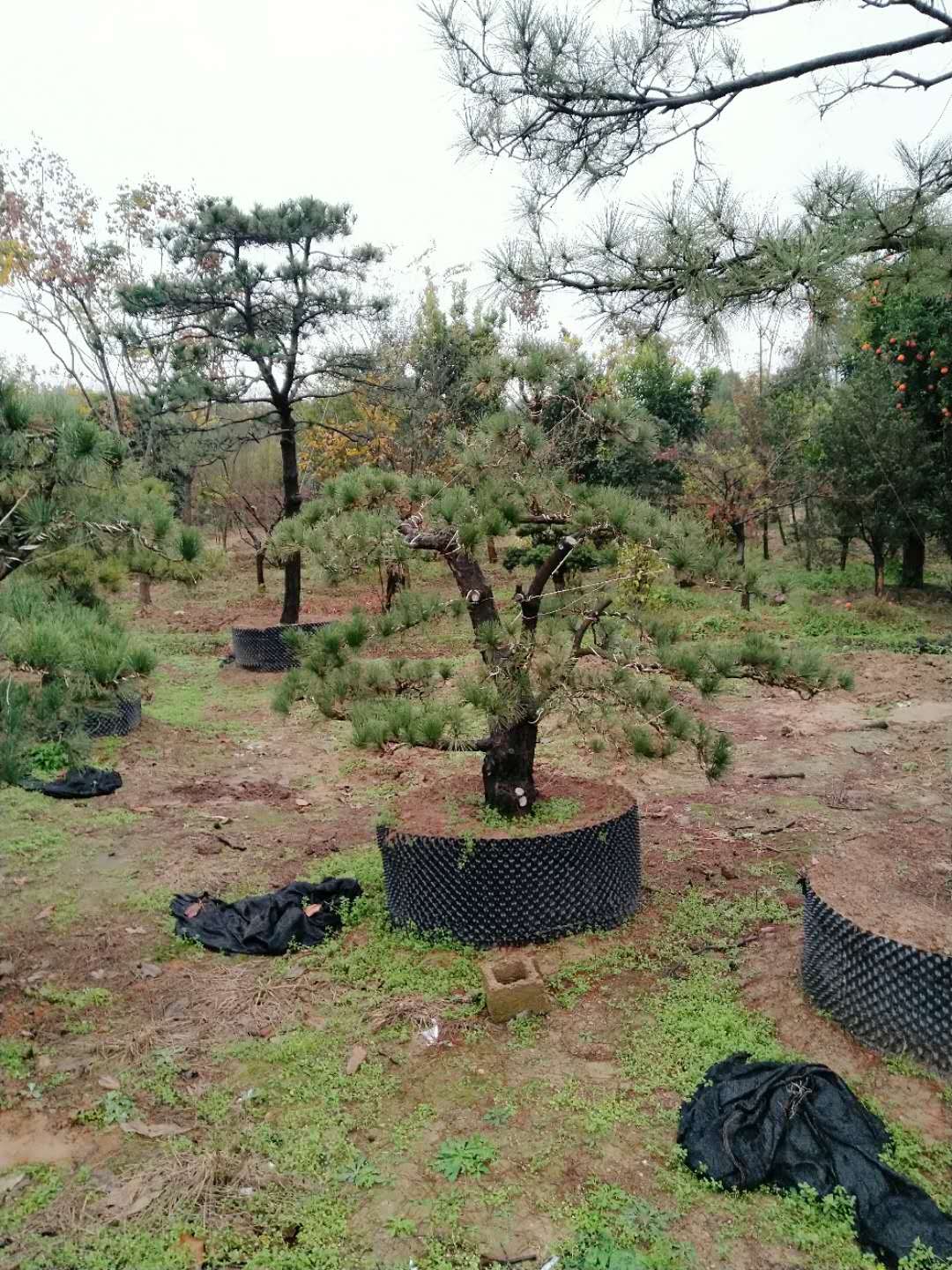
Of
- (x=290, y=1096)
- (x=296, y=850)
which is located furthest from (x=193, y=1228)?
(x=296, y=850)

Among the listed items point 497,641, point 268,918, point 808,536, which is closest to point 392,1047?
point 268,918

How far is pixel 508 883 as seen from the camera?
3.45 m

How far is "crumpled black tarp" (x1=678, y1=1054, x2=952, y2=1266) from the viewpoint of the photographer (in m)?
2.06

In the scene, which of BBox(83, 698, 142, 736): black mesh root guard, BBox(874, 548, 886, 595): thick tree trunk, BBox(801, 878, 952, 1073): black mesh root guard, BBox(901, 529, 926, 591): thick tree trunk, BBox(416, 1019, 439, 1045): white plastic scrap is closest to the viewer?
BBox(801, 878, 952, 1073): black mesh root guard

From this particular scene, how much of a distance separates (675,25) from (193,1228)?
12.8ft

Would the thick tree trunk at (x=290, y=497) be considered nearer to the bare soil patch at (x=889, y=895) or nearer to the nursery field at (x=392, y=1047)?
the nursery field at (x=392, y=1047)

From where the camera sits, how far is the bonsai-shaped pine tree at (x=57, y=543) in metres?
2.52

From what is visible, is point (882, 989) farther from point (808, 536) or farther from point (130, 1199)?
point (808, 536)

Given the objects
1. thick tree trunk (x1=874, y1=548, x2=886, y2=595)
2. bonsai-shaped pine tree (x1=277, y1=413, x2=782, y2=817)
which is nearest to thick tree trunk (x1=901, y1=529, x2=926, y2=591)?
thick tree trunk (x1=874, y1=548, x2=886, y2=595)

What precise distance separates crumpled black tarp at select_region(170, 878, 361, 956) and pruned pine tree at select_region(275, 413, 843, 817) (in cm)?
83

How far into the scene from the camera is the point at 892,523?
1116cm

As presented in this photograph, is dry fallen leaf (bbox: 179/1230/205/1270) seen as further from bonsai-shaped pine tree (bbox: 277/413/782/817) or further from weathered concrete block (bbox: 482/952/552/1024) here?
bonsai-shaped pine tree (bbox: 277/413/782/817)

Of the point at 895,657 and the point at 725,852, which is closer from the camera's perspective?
the point at 725,852

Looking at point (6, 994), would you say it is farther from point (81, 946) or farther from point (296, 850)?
point (296, 850)
